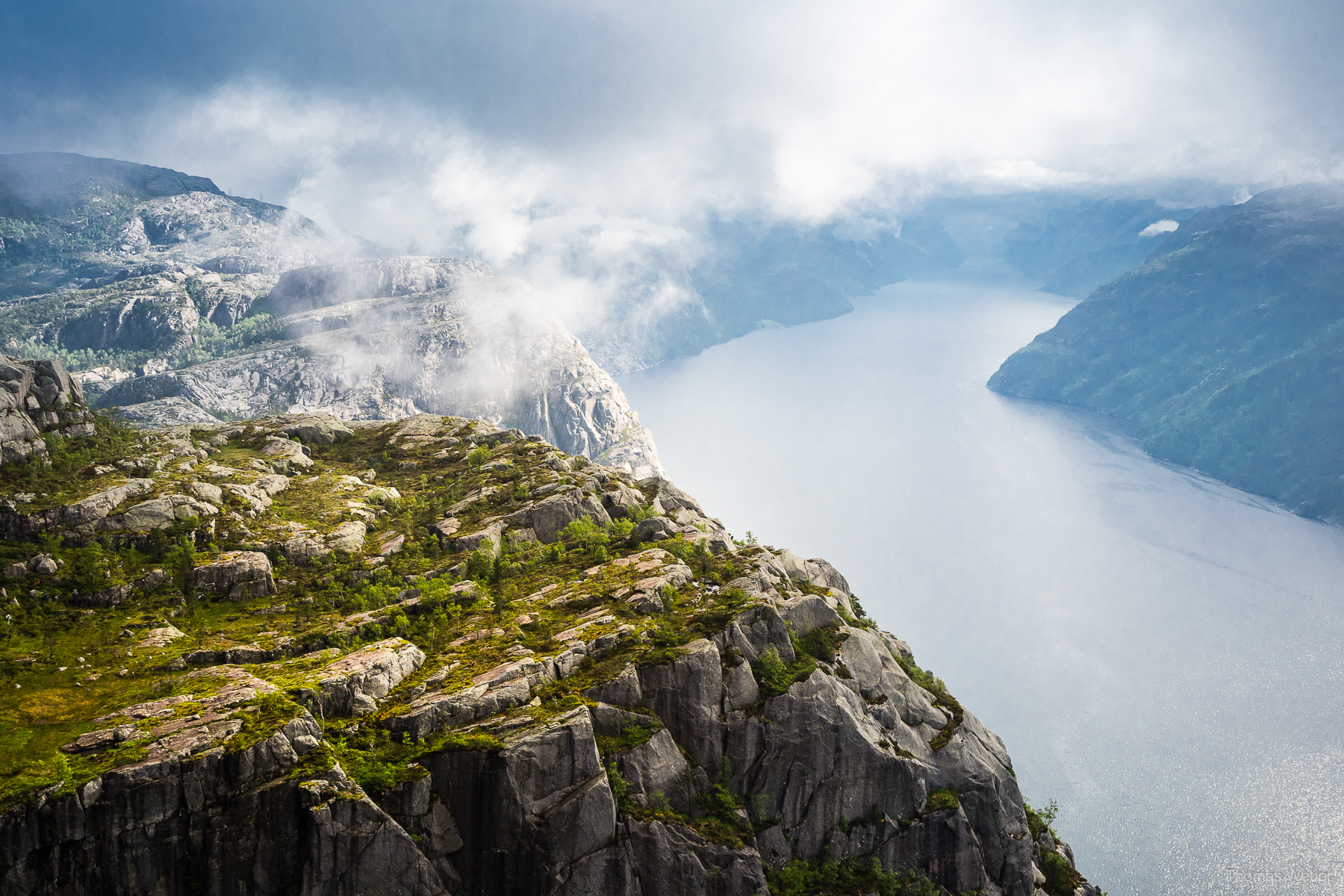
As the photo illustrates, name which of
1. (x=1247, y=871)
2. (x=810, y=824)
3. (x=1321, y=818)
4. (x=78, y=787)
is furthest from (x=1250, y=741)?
(x=78, y=787)

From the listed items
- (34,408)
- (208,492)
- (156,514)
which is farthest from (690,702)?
(34,408)

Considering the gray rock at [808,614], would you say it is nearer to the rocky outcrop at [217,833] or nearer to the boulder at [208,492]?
the rocky outcrop at [217,833]

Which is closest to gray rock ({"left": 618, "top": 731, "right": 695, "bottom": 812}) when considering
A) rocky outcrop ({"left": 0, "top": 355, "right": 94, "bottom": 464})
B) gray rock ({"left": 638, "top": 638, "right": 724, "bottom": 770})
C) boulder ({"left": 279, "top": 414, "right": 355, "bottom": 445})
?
gray rock ({"left": 638, "top": 638, "right": 724, "bottom": 770})

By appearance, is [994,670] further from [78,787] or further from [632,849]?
[78,787]

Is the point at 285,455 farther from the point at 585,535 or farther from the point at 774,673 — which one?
the point at 774,673

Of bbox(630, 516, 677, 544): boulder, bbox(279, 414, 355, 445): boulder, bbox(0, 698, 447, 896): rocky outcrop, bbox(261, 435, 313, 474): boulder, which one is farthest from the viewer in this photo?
bbox(279, 414, 355, 445): boulder

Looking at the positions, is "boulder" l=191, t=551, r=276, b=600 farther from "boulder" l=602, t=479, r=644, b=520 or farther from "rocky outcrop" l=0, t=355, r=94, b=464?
"boulder" l=602, t=479, r=644, b=520

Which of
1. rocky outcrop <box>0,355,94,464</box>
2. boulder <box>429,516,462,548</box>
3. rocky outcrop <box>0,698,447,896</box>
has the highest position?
rocky outcrop <box>0,355,94,464</box>
